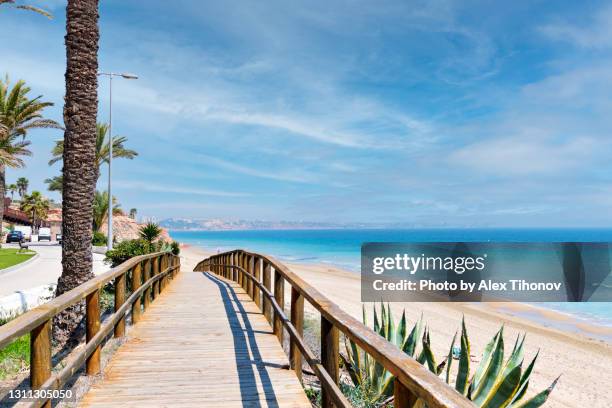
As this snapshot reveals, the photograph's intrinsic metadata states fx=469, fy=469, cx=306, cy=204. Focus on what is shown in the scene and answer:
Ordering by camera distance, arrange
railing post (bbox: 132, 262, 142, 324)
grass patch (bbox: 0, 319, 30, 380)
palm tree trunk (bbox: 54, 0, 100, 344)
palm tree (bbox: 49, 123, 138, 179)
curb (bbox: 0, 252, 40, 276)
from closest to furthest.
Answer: grass patch (bbox: 0, 319, 30, 380)
railing post (bbox: 132, 262, 142, 324)
palm tree trunk (bbox: 54, 0, 100, 344)
curb (bbox: 0, 252, 40, 276)
palm tree (bbox: 49, 123, 138, 179)

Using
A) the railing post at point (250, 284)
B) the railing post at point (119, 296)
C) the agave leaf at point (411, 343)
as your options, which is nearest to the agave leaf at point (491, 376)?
the agave leaf at point (411, 343)

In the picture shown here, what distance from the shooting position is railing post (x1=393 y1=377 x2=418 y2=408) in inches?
79.7

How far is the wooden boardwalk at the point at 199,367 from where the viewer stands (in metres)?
4.14

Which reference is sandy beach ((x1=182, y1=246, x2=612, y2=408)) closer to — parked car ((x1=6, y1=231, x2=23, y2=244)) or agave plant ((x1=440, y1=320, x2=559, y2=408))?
agave plant ((x1=440, y1=320, x2=559, y2=408))

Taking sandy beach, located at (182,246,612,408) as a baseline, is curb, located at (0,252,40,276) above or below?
above

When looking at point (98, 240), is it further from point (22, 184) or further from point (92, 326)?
point (22, 184)

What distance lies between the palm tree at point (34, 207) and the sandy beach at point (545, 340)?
202ft

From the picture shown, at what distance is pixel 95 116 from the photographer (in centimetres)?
863

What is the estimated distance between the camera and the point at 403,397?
2.05 meters

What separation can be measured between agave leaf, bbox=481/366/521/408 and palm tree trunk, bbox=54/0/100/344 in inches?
270

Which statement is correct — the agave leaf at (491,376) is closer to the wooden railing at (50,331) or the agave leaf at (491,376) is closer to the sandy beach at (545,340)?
the wooden railing at (50,331)

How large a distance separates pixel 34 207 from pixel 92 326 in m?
78.2

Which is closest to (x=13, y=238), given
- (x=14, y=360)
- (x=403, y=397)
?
(x=14, y=360)

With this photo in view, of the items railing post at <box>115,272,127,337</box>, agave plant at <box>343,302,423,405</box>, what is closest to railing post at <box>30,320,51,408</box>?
railing post at <box>115,272,127,337</box>
